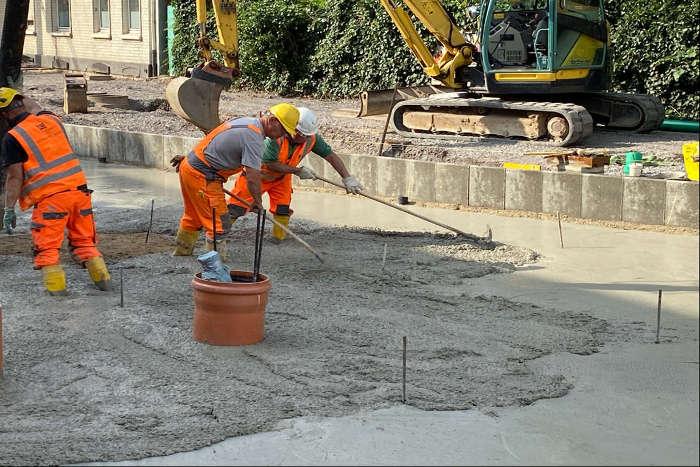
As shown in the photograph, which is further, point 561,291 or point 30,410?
point 561,291

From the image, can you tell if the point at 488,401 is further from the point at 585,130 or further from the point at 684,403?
the point at 585,130

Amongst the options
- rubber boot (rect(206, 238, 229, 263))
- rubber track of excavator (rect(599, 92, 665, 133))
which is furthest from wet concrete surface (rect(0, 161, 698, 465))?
rubber track of excavator (rect(599, 92, 665, 133))

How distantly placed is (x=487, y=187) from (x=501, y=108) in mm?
4878

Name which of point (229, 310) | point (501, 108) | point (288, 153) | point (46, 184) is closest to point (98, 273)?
point (46, 184)

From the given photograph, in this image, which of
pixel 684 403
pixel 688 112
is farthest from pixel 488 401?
pixel 688 112

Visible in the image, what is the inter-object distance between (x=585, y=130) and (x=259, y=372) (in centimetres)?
1041

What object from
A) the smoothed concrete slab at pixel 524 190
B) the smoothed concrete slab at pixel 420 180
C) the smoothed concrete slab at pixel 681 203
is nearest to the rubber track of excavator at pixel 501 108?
the smoothed concrete slab at pixel 420 180

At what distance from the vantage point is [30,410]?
5.48 metres

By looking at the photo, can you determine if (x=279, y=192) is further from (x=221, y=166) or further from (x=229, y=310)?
(x=229, y=310)

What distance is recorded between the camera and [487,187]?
11609 millimetres

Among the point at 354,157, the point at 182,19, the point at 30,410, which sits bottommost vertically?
the point at 30,410

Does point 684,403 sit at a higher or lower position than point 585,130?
lower

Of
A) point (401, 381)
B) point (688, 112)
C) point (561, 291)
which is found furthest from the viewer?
point (688, 112)

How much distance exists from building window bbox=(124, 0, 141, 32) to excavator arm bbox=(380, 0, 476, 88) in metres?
15.3
